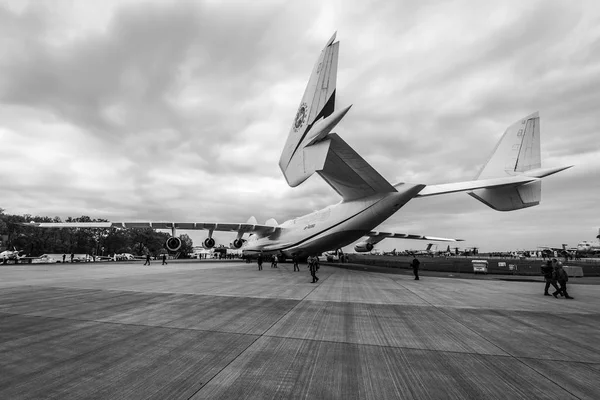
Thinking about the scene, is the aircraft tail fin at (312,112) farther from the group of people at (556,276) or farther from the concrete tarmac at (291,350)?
the group of people at (556,276)

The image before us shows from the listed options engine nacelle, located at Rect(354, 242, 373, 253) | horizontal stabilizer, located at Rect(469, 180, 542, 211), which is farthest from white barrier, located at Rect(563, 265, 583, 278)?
engine nacelle, located at Rect(354, 242, 373, 253)

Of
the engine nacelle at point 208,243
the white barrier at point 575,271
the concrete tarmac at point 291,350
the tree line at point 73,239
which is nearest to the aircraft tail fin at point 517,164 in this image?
the white barrier at point 575,271

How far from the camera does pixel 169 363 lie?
410 centimetres

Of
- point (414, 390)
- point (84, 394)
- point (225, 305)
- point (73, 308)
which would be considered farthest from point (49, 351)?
point (414, 390)

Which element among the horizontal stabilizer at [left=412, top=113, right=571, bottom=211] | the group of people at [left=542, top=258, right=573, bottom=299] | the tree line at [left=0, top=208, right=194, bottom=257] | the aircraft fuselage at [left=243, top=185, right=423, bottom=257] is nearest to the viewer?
the group of people at [left=542, top=258, right=573, bottom=299]

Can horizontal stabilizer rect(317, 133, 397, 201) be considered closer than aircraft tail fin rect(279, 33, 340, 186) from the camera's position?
No

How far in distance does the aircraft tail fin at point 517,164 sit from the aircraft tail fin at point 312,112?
11.1 m

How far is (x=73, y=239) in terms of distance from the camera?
77.4 meters

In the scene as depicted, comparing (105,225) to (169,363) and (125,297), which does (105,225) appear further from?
(169,363)

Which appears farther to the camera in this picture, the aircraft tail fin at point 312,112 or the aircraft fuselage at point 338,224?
the aircraft fuselage at point 338,224

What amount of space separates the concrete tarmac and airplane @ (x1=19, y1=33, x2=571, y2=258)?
24.5 ft

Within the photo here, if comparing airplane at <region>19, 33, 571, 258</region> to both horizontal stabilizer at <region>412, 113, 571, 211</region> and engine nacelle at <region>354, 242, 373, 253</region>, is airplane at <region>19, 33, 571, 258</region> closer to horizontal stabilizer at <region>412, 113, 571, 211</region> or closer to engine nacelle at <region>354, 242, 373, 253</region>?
horizontal stabilizer at <region>412, 113, 571, 211</region>

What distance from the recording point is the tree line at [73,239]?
64688mm

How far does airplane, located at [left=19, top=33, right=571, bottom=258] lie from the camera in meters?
13.9
